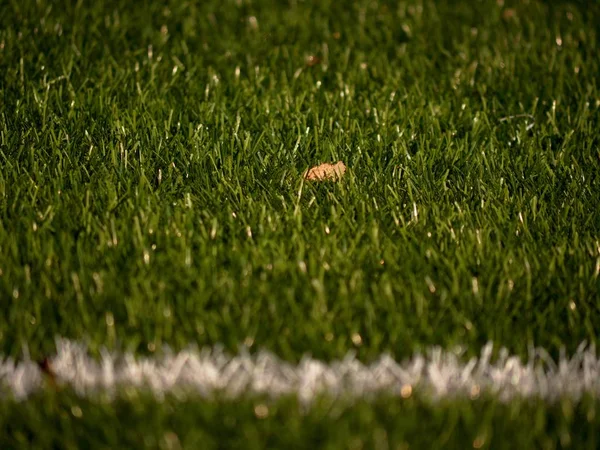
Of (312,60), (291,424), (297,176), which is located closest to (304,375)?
(291,424)

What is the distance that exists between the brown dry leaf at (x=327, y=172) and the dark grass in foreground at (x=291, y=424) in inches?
49.6

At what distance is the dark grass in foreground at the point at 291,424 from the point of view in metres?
→ 1.79

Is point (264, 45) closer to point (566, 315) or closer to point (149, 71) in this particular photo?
point (149, 71)

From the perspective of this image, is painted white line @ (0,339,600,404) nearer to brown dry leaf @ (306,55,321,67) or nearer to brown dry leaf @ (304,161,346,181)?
brown dry leaf @ (304,161,346,181)

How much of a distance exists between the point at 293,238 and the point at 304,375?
62 cm

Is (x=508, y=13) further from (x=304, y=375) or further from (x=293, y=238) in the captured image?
(x=304, y=375)

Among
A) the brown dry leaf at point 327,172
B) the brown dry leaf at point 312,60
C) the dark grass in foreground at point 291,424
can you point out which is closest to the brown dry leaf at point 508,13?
the brown dry leaf at point 312,60

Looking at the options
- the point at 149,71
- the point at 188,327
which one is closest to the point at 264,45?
the point at 149,71

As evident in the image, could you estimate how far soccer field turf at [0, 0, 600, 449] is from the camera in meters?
1.88

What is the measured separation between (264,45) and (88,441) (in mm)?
2885

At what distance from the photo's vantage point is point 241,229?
101 inches

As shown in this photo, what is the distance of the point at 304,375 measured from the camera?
1.96 meters

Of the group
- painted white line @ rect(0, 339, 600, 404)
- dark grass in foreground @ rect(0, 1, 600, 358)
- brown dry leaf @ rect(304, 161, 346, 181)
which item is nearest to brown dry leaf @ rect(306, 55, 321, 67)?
dark grass in foreground @ rect(0, 1, 600, 358)

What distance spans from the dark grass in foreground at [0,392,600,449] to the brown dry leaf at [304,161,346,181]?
4.13 feet
